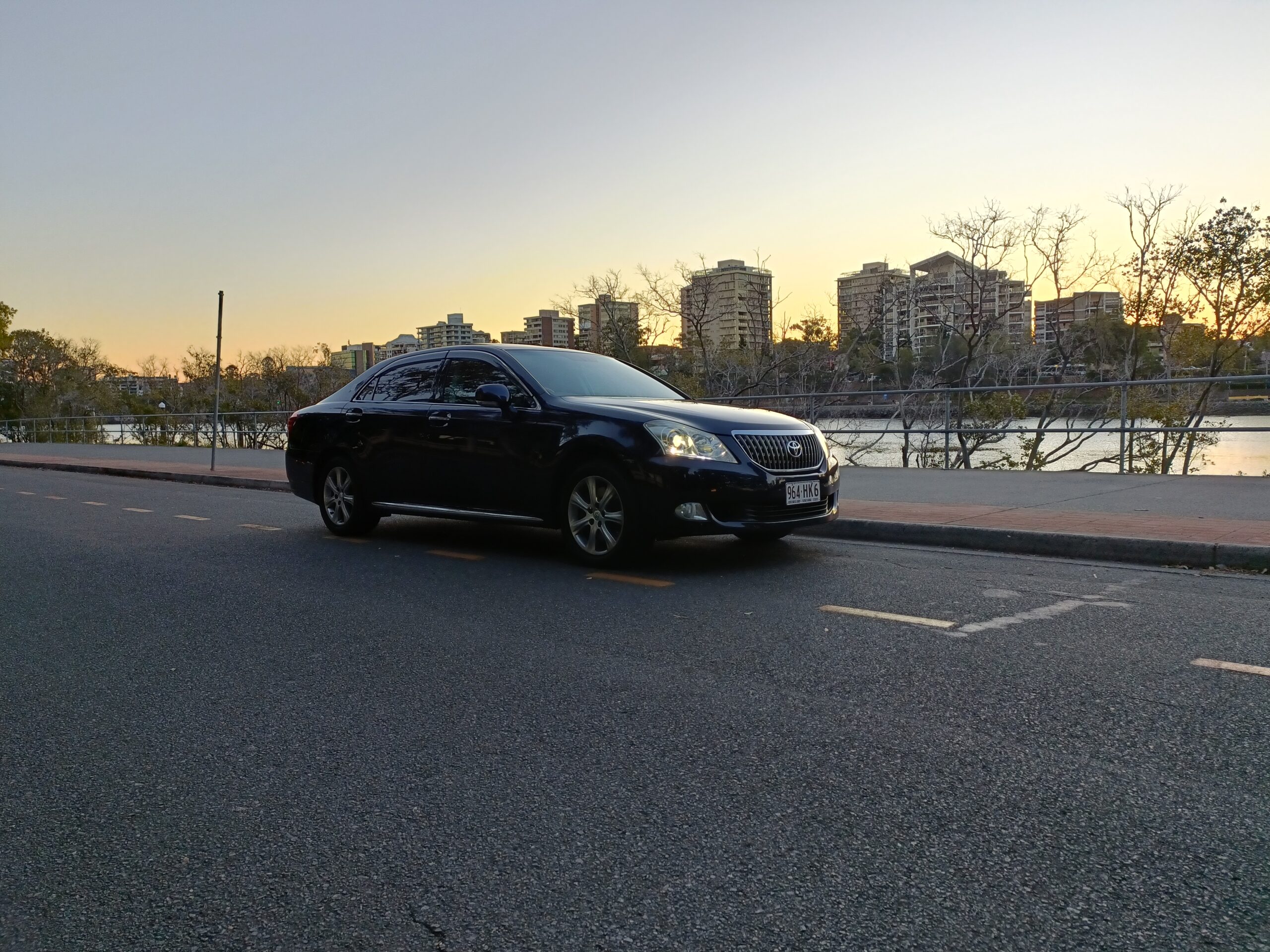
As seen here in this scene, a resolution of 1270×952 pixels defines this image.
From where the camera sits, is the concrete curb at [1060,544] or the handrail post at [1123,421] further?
the handrail post at [1123,421]

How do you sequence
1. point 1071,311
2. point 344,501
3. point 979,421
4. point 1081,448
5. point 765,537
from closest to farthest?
point 765,537
point 344,501
point 1081,448
point 979,421
point 1071,311

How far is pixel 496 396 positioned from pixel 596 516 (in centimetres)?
130

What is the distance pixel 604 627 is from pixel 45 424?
4548 cm

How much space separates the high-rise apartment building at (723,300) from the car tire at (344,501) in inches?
838

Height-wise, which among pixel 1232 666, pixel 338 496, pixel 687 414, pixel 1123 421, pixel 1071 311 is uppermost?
pixel 1071 311

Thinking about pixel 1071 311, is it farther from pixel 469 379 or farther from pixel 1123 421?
pixel 469 379

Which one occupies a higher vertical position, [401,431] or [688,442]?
[401,431]

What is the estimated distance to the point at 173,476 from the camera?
728 inches

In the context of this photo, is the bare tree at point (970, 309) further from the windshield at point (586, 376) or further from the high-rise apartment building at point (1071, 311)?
the windshield at point (586, 376)

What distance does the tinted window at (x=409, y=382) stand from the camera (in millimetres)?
9055

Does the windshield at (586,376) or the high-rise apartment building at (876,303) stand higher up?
the high-rise apartment building at (876,303)

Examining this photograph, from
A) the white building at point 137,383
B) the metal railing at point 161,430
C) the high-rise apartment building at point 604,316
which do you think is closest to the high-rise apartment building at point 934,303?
the high-rise apartment building at point 604,316

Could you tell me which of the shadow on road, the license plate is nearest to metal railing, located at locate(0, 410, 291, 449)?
the shadow on road

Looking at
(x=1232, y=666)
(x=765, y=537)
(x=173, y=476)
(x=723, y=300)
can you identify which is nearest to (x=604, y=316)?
(x=723, y=300)
